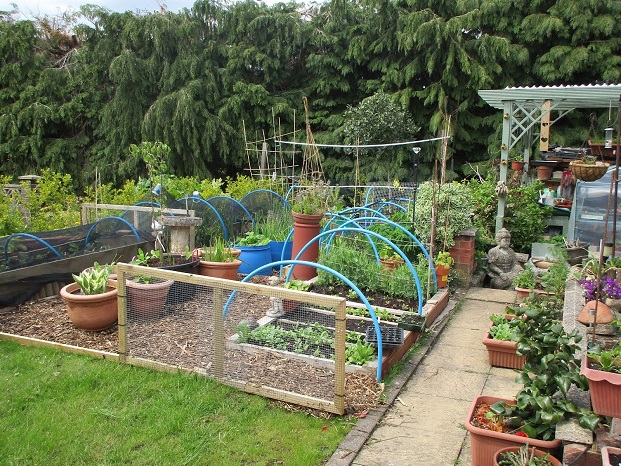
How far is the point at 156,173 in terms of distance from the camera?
5828 millimetres

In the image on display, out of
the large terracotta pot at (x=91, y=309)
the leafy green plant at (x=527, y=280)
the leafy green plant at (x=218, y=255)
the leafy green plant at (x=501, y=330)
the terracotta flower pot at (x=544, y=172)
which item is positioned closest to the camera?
the leafy green plant at (x=501, y=330)

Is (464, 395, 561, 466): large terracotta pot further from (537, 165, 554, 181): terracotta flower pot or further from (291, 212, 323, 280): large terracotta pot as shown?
(537, 165, 554, 181): terracotta flower pot

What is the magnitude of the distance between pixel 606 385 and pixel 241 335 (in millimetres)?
2186

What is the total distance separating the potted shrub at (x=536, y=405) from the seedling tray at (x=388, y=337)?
3.17ft

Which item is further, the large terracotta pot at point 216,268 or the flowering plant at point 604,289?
the large terracotta pot at point 216,268

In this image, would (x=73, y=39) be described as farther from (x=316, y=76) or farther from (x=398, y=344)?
(x=398, y=344)

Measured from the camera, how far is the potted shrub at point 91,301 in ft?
14.8

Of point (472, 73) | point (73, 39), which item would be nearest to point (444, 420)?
point (472, 73)

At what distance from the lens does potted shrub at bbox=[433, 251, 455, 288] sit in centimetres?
584

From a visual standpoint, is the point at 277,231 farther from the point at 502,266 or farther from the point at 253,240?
the point at 502,266

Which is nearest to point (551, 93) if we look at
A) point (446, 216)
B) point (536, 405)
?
point (446, 216)

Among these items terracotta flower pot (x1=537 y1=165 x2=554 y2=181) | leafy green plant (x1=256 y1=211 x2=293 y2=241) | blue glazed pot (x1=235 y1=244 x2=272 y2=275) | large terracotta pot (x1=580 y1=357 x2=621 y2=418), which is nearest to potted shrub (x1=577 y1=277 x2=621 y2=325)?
large terracotta pot (x1=580 y1=357 x2=621 y2=418)

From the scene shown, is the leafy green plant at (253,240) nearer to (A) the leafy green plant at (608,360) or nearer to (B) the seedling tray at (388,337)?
(B) the seedling tray at (388,337)

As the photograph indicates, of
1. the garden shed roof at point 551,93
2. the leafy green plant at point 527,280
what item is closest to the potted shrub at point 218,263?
the leafy green plant at point 527,280
